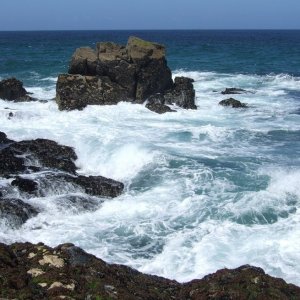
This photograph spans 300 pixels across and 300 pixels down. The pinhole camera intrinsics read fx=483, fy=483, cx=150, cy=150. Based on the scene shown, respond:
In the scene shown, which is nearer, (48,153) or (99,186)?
(99,186)

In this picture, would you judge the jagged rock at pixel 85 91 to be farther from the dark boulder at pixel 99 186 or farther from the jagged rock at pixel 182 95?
the dark boulder at pixel 99 186

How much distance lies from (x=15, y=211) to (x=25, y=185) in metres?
2.06

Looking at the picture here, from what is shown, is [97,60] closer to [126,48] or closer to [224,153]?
[126,48]

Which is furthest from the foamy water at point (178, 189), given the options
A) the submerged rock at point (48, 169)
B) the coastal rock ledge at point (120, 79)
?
the coastal rock ledge at point (120, 79)

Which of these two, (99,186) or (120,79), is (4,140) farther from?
(120,79)

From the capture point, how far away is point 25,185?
56.8 feet

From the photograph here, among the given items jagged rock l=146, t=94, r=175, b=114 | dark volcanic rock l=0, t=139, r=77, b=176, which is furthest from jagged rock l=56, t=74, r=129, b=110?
dark volcanic rock l=0, t=139, r=77, b=176

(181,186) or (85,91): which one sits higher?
(85,91)

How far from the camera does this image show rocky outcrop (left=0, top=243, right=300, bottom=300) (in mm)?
8359

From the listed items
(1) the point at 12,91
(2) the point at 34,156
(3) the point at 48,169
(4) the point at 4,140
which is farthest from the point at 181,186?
(1) the point at 12,91

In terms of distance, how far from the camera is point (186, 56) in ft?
240

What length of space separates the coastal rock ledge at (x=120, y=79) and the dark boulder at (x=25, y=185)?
12.1 meters

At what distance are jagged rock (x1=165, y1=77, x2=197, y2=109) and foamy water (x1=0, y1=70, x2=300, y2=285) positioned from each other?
980 mm

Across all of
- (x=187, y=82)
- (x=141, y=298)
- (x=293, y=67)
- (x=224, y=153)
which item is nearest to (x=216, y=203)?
(x=224, y=153)
